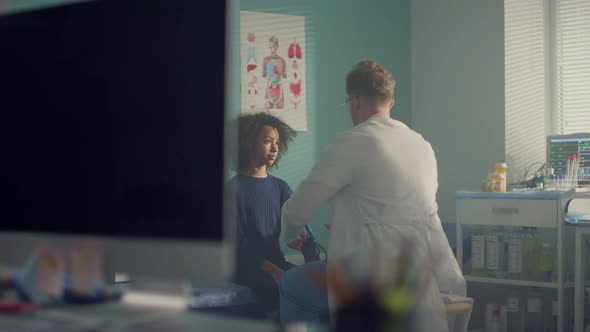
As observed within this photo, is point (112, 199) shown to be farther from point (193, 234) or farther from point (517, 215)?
point (517, 215)

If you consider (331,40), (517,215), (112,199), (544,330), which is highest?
(331,40)

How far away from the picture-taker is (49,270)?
3.75ft

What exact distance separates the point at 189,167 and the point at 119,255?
0.17 m

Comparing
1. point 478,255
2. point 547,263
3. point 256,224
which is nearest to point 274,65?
point 256,224

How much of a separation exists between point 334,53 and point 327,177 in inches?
87.9

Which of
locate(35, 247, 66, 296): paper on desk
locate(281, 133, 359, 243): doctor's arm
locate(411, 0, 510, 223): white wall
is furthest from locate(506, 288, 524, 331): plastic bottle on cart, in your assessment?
locate(35, 247, 66, 296): paper on desk

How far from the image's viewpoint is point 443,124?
474 cm

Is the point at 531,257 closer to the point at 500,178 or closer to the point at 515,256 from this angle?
the point at 515,256

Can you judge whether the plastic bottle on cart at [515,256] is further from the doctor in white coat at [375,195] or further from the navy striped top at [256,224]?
the doctor in white coat at [375,195]

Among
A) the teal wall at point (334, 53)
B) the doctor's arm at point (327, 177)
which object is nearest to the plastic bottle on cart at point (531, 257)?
the teal wall at point (334, 53)

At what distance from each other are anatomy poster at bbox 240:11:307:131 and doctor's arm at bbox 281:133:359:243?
1.67 meters

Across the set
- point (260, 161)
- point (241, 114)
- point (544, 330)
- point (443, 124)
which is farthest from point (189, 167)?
point (443, 124)

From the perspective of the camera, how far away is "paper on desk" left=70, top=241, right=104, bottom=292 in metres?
1.07

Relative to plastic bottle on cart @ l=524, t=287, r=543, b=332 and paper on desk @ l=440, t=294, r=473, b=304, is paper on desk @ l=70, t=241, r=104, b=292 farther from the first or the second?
plastic bottle on cart @ l=524, t=287, r=543, b=332
